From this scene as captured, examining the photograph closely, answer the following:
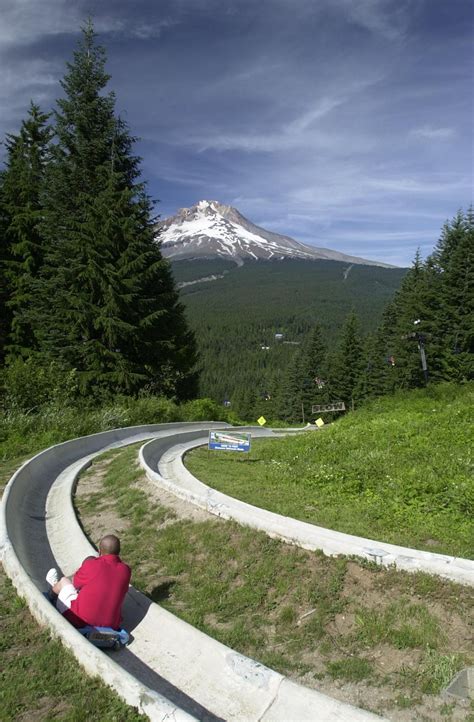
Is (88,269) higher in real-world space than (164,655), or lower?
higher

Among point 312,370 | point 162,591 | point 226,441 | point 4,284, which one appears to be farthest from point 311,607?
point 312,370

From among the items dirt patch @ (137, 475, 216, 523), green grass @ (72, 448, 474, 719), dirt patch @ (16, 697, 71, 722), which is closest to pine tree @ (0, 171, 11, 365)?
dirt patch @ (137, 475, 216, 523)

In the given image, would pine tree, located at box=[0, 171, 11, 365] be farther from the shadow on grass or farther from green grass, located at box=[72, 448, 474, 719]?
the shadow on grass

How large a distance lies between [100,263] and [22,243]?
782cm

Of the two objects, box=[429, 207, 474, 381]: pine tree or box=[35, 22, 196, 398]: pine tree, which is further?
box=[429, 207, 474, 381]: pine tree

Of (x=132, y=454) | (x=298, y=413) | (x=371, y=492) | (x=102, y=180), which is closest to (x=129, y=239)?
(x=102, y=180)

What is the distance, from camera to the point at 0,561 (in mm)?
7289

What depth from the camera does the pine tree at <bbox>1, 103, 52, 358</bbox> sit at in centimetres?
3011

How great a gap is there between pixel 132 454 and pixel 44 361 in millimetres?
14386

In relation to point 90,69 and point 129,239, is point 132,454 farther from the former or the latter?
point 90,69

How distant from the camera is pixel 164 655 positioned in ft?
17.1

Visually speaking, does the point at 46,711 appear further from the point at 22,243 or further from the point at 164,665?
the point at 22,243

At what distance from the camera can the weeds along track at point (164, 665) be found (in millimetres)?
4012

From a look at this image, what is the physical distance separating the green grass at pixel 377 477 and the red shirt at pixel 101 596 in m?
3.39
